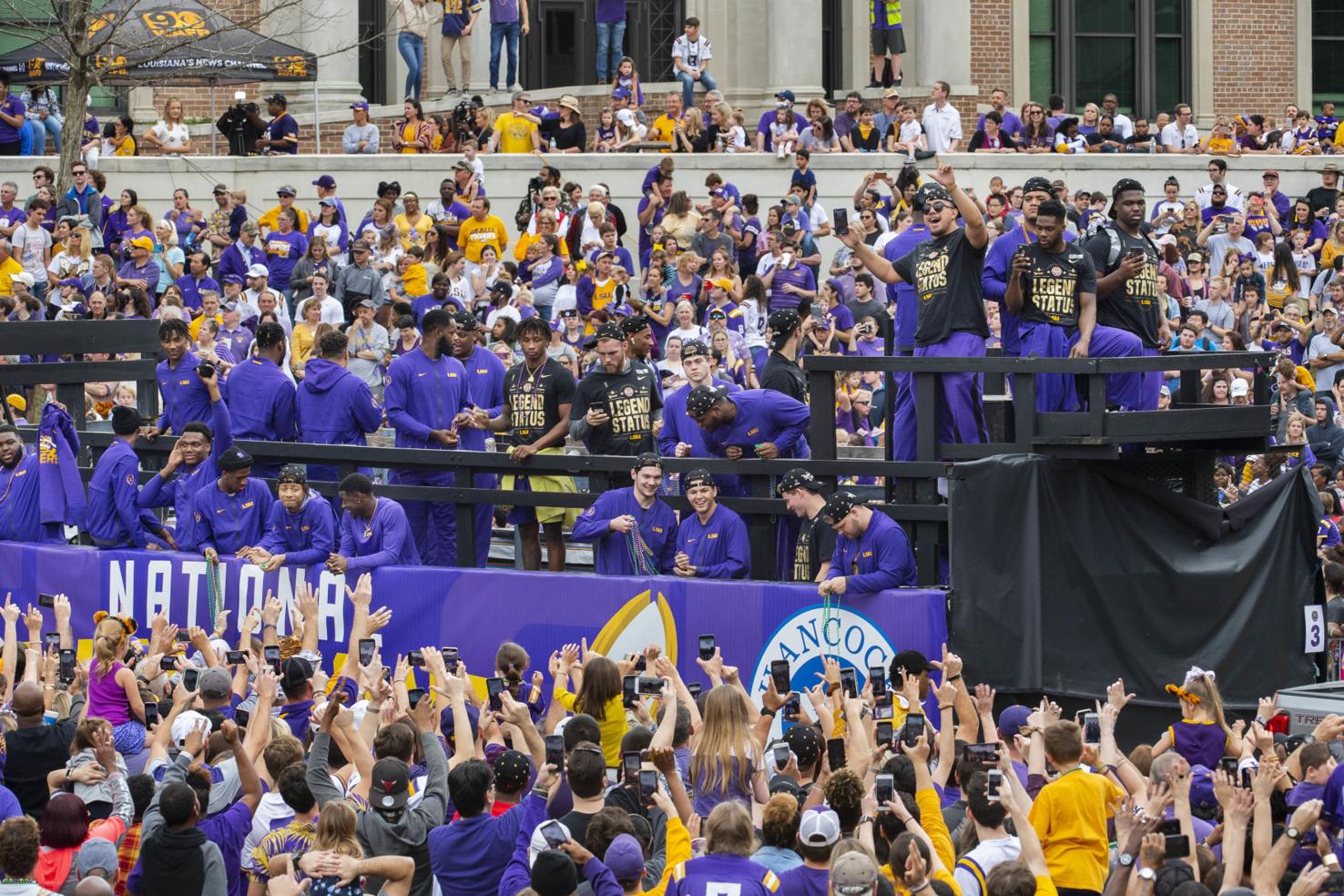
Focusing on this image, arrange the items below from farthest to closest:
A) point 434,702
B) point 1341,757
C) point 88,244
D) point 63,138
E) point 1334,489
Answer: point 63,138, point 88,244, point 1334,489, point 434,702, point 1341,757

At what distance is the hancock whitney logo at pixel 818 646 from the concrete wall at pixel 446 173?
47.5 ft

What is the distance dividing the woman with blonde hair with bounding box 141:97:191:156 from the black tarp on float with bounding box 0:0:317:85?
0.41 metres

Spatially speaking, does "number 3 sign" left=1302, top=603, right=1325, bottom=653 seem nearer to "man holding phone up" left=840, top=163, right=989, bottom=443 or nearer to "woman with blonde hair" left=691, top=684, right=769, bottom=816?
"man holding phone up" left=840, top=163, right=989, bottom=443

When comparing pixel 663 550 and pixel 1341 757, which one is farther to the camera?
pixel 663 550

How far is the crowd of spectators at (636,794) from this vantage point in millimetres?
7066

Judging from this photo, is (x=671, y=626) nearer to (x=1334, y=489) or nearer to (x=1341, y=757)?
(x=1341, y=757)

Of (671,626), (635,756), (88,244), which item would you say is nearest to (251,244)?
(88,244)

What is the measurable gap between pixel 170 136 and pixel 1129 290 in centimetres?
1631

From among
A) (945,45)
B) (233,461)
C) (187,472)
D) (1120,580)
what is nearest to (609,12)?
(945,45)

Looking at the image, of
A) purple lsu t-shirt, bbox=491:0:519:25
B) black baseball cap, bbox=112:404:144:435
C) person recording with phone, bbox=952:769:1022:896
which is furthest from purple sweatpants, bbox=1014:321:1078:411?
purple lsu t-shirt, bbox=491:0:519:25

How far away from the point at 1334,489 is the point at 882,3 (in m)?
15.8

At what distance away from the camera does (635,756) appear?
776cm

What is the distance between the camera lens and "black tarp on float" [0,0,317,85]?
23.4 m

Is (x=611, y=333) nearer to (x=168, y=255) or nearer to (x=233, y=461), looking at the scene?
(x=233, y=461)
